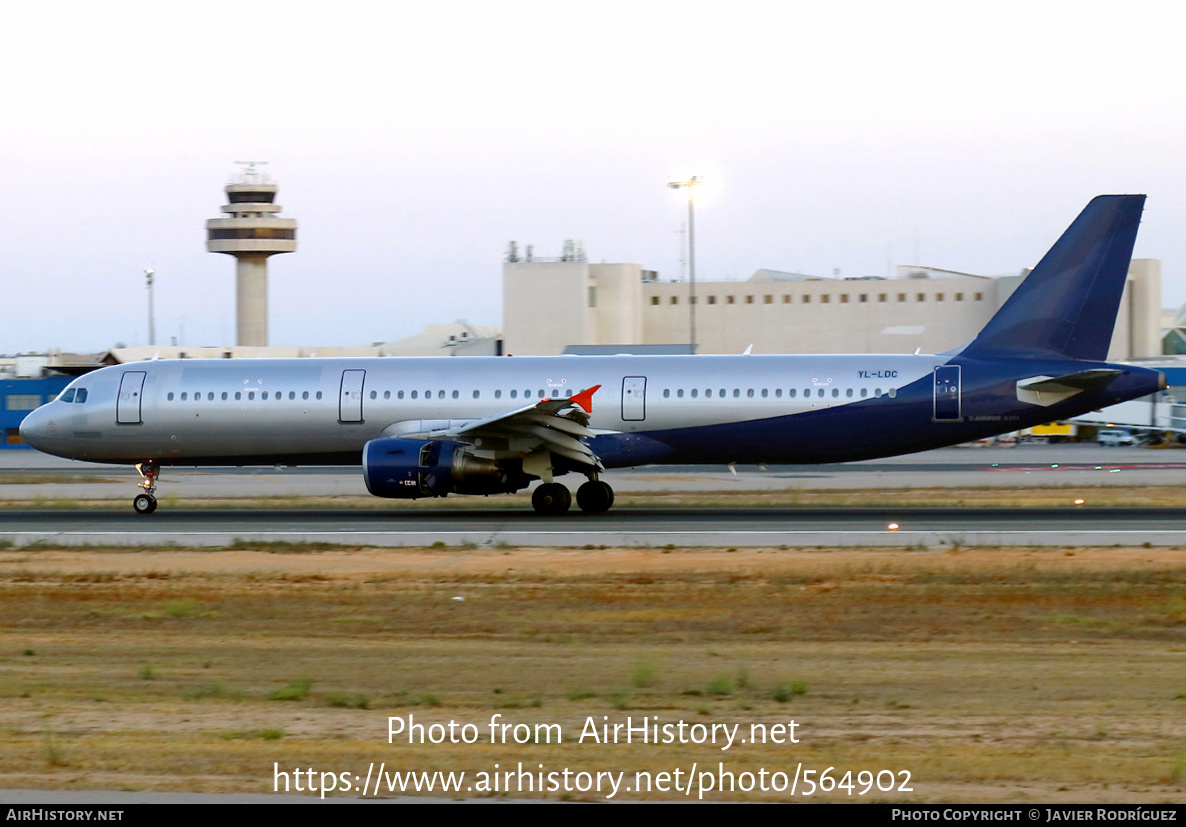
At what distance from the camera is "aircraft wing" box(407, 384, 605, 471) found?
81.3 feet

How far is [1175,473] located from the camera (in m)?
37.9

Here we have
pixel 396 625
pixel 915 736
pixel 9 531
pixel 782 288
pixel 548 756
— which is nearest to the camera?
pixel 548 756

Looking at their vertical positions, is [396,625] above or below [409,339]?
below

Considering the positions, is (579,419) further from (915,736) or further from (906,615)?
(915,736)

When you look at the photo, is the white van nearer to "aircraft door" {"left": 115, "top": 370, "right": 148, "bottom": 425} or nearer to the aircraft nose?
"aircraft door" {"left": 115, "top": 370, "right": 148, "bottom": 425}

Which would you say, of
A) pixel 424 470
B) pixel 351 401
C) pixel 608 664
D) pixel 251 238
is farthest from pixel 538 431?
pixel 251 238

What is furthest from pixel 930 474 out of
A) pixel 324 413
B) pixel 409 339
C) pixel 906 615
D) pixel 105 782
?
pixel 409 339

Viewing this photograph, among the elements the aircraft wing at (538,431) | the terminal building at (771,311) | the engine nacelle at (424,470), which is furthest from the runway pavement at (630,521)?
the terminal building at (771,311)

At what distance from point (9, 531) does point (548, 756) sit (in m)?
18.9

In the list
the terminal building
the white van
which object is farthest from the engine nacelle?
the terminal building

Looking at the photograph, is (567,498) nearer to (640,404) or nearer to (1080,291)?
(640,404)

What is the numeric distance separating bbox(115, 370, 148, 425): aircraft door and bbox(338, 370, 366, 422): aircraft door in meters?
4.59

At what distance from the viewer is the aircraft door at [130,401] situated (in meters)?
28.5

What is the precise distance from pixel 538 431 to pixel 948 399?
322 inches
